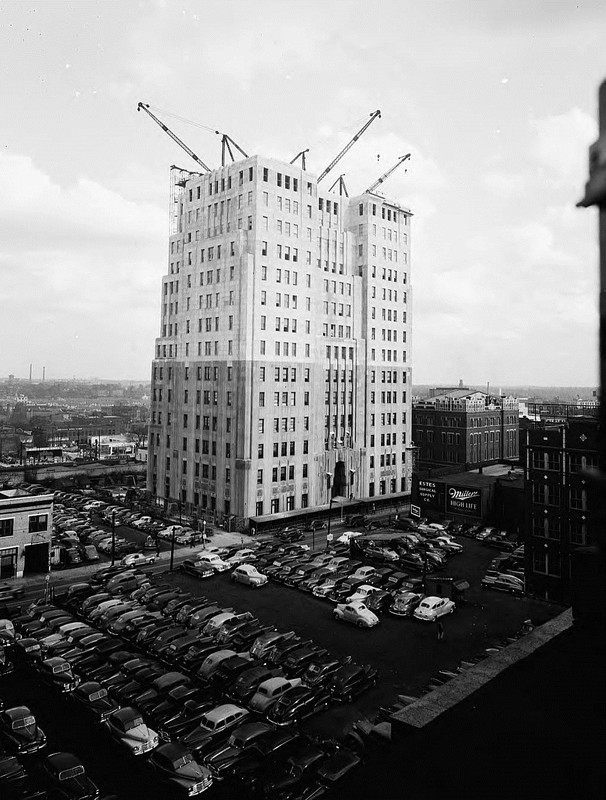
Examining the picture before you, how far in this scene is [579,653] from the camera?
33.0 ft

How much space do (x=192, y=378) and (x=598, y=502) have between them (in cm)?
7697

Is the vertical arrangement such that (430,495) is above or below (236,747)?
above

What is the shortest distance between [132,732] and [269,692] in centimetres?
666

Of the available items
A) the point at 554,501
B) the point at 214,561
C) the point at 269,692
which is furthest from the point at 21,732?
the point at 554,501

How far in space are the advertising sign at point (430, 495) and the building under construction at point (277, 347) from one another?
34.4 feet

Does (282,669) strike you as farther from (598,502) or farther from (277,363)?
(277,363)

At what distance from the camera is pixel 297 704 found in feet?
91.5

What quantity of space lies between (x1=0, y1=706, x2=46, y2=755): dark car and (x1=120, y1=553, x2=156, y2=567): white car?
26.7m

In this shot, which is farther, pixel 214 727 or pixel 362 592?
pixel 362 592

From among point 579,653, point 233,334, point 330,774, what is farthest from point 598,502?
point 233,334

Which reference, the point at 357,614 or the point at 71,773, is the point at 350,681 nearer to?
the point at 357,614

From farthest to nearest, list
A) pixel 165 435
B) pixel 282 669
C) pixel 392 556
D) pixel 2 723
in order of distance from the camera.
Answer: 1. pixel 165 435
2. pixel 392 556
3. pixel 282 669
4. pixel 2 723

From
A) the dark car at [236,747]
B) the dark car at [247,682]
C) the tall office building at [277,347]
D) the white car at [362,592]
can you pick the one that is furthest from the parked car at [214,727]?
the tall office building at [277,347]

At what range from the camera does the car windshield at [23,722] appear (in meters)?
25.3
